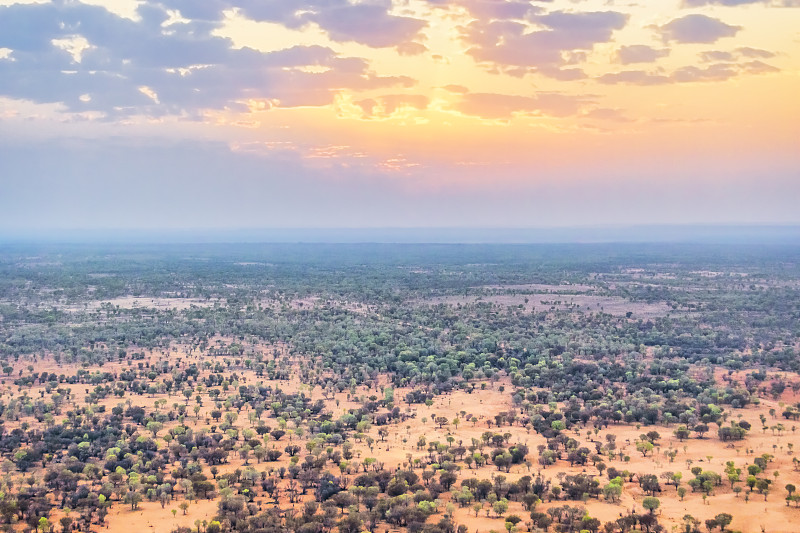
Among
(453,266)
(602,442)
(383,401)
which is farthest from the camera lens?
(453,266)

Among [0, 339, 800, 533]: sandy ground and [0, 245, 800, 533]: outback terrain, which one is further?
[0, 245, 800, 533]: outback terrain

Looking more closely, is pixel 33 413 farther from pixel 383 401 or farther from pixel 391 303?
pixel 391 303

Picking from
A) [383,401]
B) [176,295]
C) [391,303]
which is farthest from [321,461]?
[176,295]

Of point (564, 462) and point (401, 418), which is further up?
point (401, 418)

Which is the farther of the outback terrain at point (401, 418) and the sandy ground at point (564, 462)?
the outback terrain at point (401, 418)

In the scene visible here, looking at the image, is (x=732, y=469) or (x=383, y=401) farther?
(x=383, y=401)

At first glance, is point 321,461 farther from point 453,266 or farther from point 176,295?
point 453,266

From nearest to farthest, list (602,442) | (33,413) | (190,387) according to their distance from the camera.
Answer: (602,442) → (33,413) → (190,387)

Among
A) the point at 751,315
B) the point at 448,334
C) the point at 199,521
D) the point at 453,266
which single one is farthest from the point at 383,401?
the point at 453,266

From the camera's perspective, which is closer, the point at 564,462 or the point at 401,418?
the point at 564,462
